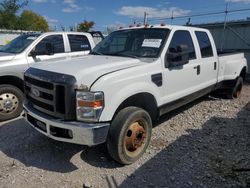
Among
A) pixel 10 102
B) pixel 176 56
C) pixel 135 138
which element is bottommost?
pixel 135 138

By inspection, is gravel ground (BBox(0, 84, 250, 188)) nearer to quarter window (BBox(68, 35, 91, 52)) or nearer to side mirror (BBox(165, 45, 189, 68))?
side mirror (BBox(165, 45, 189, 68))

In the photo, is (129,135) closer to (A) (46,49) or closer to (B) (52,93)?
(B) (52,93)

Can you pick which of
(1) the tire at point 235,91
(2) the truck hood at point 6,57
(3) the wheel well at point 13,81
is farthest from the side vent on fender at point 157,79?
(1) the tire at point 235,91

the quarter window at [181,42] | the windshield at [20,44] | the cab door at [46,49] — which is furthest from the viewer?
the windshield at [20,44]

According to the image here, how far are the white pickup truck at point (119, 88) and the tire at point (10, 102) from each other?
5.90 feet

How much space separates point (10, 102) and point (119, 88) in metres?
3.27

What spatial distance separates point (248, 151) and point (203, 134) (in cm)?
88

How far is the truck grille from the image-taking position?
10.3ft

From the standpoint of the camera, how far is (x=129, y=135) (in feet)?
12.0

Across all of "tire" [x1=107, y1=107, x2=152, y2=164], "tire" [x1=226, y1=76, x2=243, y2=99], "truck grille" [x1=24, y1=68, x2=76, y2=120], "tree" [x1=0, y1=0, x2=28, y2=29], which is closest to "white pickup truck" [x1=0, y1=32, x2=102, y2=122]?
"truck grille" [x1=24, y1=68, x2=76, y2=120]

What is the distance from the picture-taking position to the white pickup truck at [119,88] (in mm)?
3139

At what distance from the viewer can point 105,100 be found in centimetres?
317

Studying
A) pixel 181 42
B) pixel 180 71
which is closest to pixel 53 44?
pixel 181 42

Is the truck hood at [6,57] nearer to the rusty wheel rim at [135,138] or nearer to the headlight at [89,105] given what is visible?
the headlight at [89,105]
